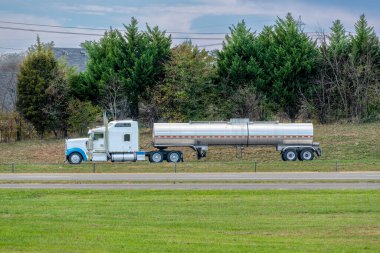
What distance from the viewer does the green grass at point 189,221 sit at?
1594 cm

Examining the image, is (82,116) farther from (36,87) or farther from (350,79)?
(350,79)

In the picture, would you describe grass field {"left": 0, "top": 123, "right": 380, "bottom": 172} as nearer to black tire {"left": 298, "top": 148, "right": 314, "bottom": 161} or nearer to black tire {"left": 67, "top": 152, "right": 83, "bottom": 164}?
black tire {"left": 298, "top": 148, "right": 314, "bottom": 161}

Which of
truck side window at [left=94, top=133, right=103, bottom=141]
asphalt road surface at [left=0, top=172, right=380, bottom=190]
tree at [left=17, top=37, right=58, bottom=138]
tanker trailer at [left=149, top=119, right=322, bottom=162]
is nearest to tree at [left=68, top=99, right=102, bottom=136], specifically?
tree at [left=17, top=37, right=58, bottom=138]

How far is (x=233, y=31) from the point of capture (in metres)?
71.4

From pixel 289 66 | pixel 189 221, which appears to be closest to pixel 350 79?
pixel 289 66

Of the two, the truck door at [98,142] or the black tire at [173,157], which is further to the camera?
the black tire at [173,157]

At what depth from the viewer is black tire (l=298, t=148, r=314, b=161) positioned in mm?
52656

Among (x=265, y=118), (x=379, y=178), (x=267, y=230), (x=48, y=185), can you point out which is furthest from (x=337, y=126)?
(x=267, y=230)

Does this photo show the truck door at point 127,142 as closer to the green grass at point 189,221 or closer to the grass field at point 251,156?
the grass field at point 251,156

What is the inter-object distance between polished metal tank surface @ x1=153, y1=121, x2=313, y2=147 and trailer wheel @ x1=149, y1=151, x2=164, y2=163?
0.59m

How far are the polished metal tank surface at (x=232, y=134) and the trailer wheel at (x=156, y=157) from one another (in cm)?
59

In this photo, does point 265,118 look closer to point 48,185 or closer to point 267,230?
point 48,185

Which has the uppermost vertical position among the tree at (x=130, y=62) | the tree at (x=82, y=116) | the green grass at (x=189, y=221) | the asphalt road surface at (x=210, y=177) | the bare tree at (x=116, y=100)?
the tree at (x=130, y=62)

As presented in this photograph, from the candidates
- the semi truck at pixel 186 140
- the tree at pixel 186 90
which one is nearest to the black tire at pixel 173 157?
the semi truck at pixel 186 140
